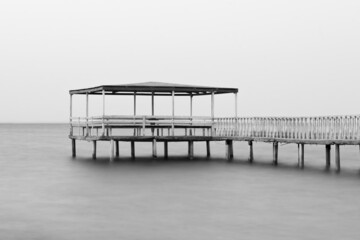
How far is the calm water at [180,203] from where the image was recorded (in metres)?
17.0

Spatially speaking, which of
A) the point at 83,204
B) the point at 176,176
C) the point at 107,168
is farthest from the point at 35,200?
the point at 107,168

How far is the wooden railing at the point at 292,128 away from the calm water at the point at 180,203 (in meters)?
1.84

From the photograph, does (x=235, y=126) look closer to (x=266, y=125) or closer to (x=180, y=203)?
(x=266, y=125)

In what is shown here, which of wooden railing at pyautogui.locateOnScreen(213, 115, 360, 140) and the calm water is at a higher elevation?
wooden railing at pyautogui.locateOnScreen(213, 115, 360, 140)

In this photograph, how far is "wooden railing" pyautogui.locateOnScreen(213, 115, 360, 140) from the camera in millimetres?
29094

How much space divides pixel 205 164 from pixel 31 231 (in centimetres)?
2041

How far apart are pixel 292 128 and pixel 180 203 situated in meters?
11.7

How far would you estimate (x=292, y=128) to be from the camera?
32.3 m

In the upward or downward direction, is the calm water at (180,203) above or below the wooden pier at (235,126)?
below

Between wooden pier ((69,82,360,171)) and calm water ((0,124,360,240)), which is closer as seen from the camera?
calm water ((0,124,360,240))

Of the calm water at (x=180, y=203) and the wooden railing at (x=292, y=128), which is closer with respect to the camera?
the calm water at (x=180, y=203)

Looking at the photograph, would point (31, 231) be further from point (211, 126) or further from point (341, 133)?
point (211, 126)

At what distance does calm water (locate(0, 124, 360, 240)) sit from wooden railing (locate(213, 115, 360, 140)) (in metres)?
1.84

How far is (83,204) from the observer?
22.0m
